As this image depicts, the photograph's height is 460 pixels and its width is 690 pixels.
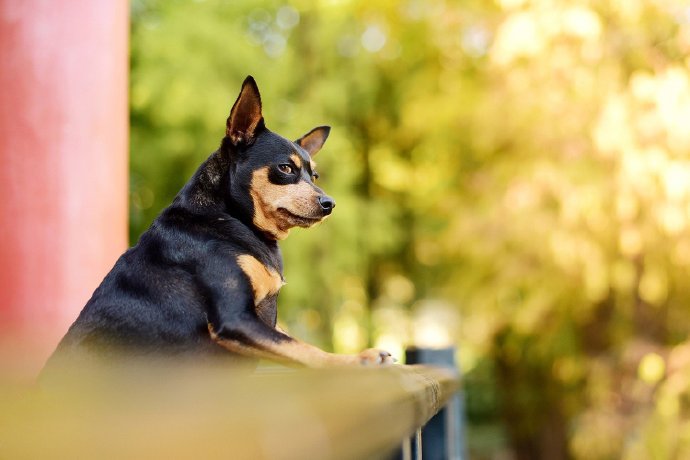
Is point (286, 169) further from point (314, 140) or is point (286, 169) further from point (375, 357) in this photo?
point (375, 357)

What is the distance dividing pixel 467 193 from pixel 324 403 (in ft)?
31.7

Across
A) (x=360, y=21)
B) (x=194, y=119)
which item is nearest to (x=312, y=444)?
(x=194, y=119)

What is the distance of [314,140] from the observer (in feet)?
6.47

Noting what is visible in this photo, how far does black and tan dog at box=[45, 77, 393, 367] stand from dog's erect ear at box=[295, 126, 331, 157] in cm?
26

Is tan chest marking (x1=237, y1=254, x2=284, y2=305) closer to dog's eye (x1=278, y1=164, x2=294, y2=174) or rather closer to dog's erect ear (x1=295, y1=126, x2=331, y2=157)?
dog's eye (x1=278, y1=164, x2=294, y2=174)

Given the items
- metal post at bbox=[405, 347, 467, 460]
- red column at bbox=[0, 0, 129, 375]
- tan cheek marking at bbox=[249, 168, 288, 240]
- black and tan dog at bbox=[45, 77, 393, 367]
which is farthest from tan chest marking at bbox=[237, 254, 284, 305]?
red column at bbox=[0, 0, 129, 375]

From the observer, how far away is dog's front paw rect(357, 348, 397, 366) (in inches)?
50.5

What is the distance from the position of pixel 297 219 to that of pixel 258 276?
0.78ft

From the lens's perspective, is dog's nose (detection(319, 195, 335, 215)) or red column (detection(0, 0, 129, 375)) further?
red column (detection(0, 0, 129, 375))

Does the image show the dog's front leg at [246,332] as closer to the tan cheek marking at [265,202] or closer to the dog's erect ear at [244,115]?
the tan cheek marking at [265,202]

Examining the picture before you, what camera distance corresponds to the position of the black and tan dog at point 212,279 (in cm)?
137

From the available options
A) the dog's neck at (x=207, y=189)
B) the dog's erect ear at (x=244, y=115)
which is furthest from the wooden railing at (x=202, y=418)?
the dog's erect ear at (x=244, y=115)

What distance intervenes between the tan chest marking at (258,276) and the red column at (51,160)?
4.65 feet

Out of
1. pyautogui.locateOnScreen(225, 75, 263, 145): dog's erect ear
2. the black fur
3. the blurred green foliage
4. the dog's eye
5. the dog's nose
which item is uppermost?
the blurred green foliage
